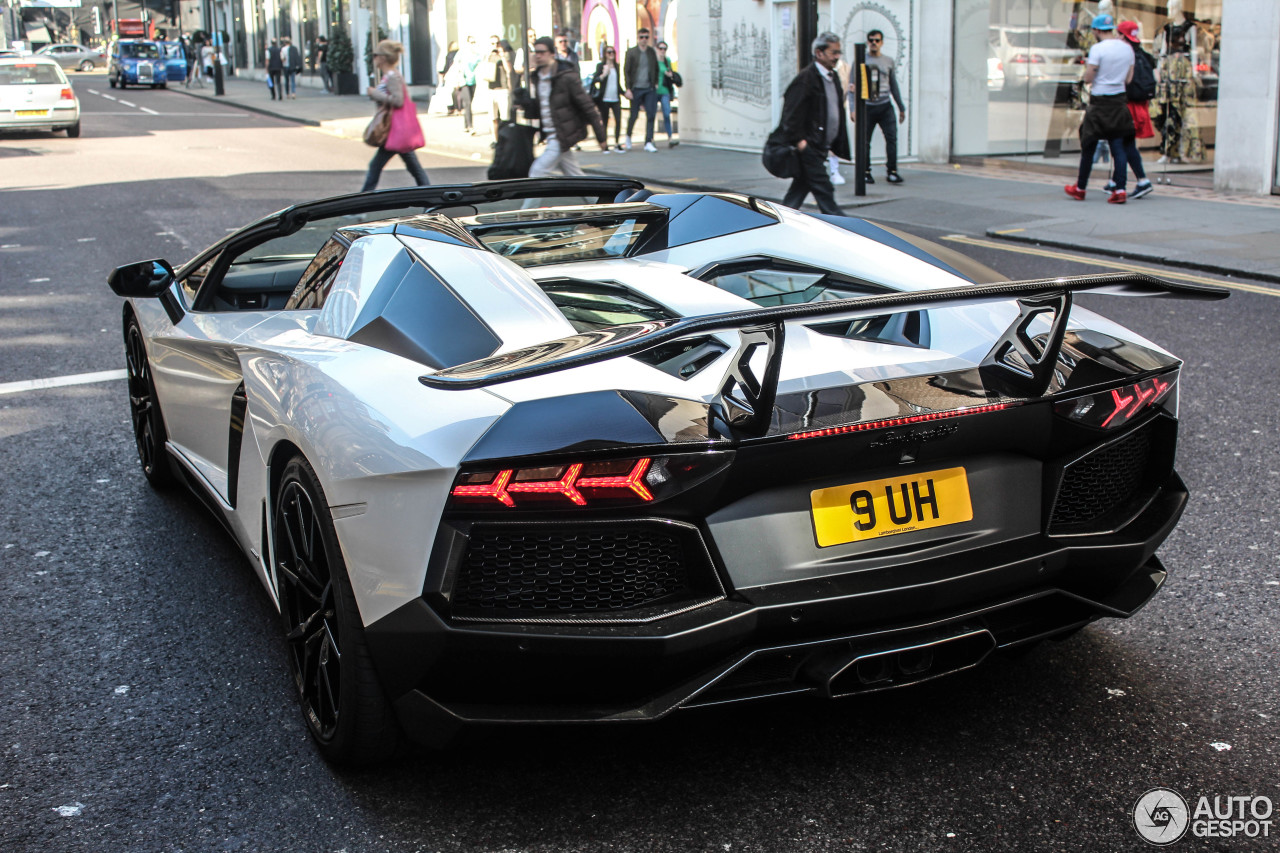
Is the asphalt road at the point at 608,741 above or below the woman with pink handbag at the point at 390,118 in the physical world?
A: below

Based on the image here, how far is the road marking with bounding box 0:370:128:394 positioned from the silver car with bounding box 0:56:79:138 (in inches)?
871

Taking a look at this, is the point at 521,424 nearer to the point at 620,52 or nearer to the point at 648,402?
the point at 648,402

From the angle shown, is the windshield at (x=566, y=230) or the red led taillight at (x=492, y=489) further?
the windshield at (x=566, y=230)

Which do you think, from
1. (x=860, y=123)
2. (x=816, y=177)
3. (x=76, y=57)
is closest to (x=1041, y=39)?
(x=860, y=123)

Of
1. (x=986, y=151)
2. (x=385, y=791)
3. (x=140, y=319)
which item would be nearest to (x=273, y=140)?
(x=986, y=151)

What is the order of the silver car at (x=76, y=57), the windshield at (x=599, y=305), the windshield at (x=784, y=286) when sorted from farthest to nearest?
the silver car at (x=76, y=57) < the windshield at (x=784, y=286) < the windshield at (x=599, y=305)

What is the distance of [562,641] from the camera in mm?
2424

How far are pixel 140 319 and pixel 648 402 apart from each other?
10.5 ft

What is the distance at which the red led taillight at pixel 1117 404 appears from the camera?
273 centimetres

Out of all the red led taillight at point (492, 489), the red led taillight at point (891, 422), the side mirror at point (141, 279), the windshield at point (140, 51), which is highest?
the windshield at point (140, 51)

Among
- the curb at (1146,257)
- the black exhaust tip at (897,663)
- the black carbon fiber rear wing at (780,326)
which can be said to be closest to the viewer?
the black carbon fiber rear wing at (780,326)

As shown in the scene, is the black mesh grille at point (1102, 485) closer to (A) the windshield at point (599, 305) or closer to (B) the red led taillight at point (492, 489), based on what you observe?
(A) the windshield at point (599, 305)

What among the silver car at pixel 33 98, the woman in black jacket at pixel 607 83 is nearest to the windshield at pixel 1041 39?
the woman in black jacket at pixel 607 83

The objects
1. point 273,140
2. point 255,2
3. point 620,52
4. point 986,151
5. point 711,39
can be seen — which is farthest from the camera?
point 255,2
